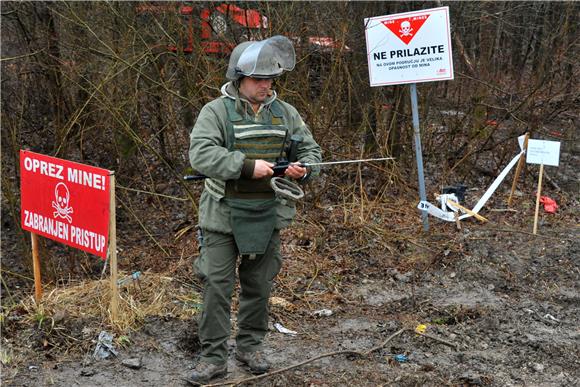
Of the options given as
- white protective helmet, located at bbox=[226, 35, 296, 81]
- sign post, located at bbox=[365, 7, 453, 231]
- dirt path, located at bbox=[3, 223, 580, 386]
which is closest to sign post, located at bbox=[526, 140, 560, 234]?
dirt path, located at bbox=[3, 223, 580, 386]

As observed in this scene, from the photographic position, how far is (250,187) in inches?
164

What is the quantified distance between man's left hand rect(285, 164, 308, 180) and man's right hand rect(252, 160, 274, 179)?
13 cm

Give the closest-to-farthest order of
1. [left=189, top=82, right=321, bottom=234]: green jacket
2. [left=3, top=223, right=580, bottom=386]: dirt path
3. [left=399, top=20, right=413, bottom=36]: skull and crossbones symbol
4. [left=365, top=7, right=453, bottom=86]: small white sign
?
[left=189, top=82, right=321, bottom=234]: green jacket, [left=3, top=223, right=580, bottom=386]: dirt path, [left=365, top=7, right=453, bottom=86]: small white sign, [left=399, top=20, right=413, bottom=36]: skull and crossbones symbol

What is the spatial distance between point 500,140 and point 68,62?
563cm

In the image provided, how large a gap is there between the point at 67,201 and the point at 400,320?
266cm

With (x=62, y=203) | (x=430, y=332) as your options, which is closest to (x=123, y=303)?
(x=62, y=203)

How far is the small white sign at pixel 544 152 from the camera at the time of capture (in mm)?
7898

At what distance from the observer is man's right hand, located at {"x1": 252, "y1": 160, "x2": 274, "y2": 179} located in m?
3.96

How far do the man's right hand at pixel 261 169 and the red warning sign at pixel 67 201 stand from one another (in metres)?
1.19

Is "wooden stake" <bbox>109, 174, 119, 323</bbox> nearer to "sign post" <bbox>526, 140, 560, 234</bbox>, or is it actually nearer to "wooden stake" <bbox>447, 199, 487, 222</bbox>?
"wooden stake" <bbox>447, 199, 487, 222</bbox>

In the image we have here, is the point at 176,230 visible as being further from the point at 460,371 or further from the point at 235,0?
the point at 460,371

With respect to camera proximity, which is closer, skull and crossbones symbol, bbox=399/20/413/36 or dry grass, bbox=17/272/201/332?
dry grass, bbox=17/272/201/332

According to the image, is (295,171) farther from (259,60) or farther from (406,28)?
(406,28)

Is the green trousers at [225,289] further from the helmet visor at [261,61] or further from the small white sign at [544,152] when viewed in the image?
the small white sign at [544,152]
